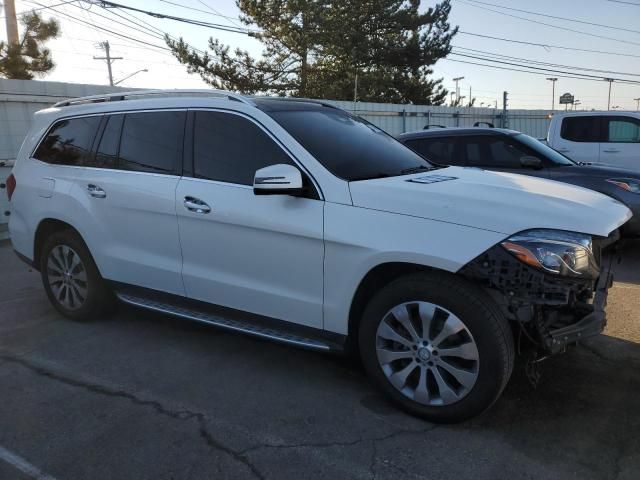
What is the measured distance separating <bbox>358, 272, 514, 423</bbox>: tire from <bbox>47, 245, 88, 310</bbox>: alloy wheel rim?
2.64 meters

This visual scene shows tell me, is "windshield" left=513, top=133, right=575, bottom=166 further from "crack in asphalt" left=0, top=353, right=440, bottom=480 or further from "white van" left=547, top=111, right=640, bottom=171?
"crack in asphalt" left=0, top=353, right=440, bottom=480

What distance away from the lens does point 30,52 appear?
19.6 m

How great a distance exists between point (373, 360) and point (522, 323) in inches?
33.5

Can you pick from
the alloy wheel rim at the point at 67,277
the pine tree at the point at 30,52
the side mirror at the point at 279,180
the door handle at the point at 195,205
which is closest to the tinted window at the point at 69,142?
the alloy wheel rim at the point at 67,277

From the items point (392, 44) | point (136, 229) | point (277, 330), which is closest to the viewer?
point (277, 330)

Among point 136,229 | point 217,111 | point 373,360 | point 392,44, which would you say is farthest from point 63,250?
point 392,44

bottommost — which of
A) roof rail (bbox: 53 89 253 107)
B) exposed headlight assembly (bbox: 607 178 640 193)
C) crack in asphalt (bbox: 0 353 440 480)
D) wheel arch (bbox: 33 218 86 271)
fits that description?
crack in asphalt (bbox: 0 353 440 480)

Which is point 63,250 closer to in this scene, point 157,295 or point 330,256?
point 157,295

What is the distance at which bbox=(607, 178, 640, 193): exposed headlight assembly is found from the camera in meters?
6.75

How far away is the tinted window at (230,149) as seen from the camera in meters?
3.63

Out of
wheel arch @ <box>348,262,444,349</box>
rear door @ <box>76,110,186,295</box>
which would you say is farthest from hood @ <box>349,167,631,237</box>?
rear door @ <box>76,110,186,295</box>

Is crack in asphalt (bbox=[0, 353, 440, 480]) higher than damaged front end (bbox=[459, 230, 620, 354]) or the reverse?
the reverse

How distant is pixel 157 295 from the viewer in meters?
4.20

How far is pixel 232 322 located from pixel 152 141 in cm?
150
